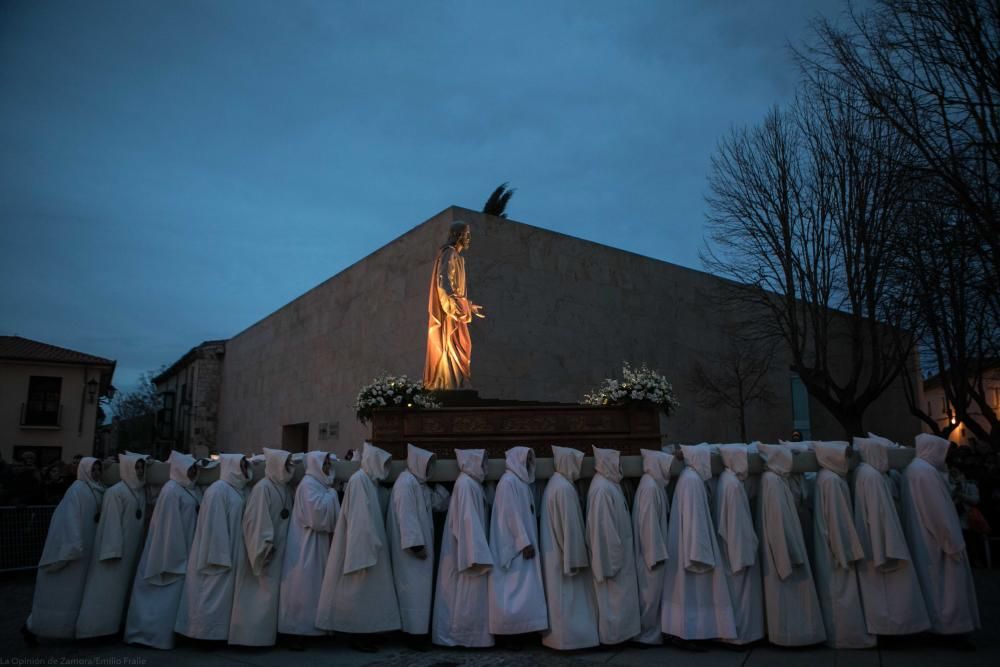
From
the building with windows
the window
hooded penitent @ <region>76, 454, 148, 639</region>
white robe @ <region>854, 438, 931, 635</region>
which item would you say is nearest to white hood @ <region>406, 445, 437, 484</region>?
hooded penitent @ <region>76, 454, 148, 639</region>

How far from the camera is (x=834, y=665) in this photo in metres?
6.10

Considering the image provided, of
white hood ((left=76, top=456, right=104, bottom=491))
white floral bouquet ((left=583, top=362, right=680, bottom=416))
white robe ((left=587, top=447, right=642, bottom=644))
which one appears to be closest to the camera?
white robe ((left=587, top=447, right=642, bottom=644))

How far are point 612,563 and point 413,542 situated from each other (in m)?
2.00

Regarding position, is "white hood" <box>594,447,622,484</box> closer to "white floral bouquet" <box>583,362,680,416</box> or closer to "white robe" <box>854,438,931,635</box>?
"white robe" <box>854,438,931,635</box>

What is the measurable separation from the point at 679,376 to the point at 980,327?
33.0 ft

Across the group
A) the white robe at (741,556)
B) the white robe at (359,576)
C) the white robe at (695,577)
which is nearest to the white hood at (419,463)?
the white robe at (359,576)

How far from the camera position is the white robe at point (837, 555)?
6.68 metres

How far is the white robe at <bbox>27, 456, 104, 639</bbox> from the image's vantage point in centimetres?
694

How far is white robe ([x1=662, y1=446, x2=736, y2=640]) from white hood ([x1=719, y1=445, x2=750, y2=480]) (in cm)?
40

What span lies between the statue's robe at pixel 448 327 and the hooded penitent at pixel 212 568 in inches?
227

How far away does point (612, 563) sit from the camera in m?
6.84

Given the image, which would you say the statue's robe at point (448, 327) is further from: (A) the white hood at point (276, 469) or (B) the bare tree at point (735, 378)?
(B) the bare tree at point (735, 378)

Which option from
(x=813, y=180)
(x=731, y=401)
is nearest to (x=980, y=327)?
(x=813, y=180)

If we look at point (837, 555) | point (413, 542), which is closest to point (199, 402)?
point (413, 542)
